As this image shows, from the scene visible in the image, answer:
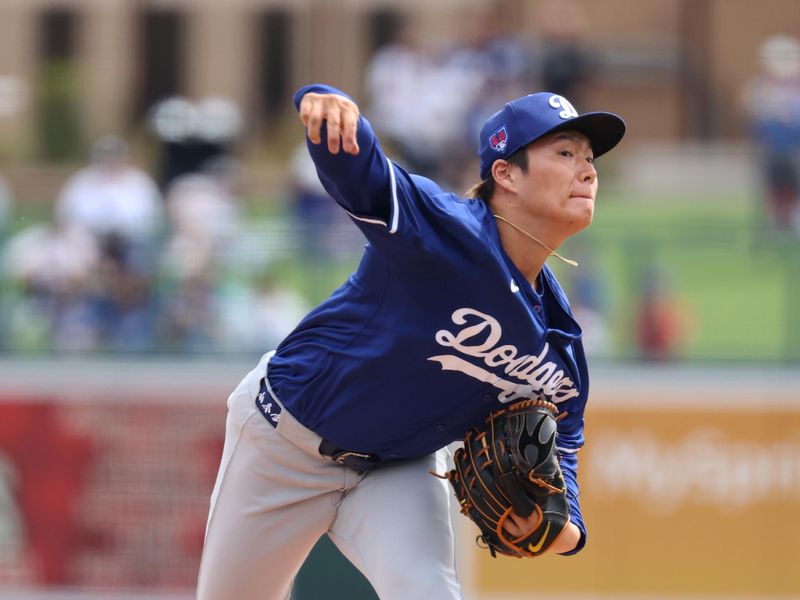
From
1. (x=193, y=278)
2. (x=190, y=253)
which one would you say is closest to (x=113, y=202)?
(x=190, y=253)

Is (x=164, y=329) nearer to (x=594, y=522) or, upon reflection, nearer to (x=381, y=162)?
(x=594, y=522)

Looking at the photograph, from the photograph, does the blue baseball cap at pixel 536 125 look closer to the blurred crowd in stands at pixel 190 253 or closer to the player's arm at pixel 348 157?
the player's arm at pixel 348 157

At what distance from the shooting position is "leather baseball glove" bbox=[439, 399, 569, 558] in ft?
14.0

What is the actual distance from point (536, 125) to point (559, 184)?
187 mm

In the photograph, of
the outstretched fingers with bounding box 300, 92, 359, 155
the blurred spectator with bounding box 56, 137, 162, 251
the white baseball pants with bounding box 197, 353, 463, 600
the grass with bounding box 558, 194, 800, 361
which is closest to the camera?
the outstretched fingers with bounding box 300, 92, 359, 155

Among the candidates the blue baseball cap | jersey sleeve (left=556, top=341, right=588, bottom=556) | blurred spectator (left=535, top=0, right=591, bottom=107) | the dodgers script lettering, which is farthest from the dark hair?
blurred spectator (left=535, top=0, right=591, bottom=107)

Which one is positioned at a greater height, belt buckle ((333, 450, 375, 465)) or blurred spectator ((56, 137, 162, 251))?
blurred spectator ((56, 137, 162, 251))

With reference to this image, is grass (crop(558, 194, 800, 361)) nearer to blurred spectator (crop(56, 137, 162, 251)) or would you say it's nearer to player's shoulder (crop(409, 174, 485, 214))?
blurred spectator (crop(56, 137, 162, 251))

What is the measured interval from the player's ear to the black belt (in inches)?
36.7

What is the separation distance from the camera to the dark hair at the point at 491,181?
13.8ft

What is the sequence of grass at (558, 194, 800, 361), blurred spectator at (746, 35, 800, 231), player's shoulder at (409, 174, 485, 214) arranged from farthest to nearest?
blurred spectator at (746, 35, 800, 231)
grass at (558, 194, 800, 361)
player's shoulder at (409, 174, 485, 214)

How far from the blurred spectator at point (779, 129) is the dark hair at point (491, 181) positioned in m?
6.10

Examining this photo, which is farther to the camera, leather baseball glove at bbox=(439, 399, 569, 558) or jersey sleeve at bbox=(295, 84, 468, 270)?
leather baseball glove at bbox=(439, 399, 569, 558)

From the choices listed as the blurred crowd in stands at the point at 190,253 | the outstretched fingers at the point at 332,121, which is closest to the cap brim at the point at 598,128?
the outstretched fingers at the point at 332,121
